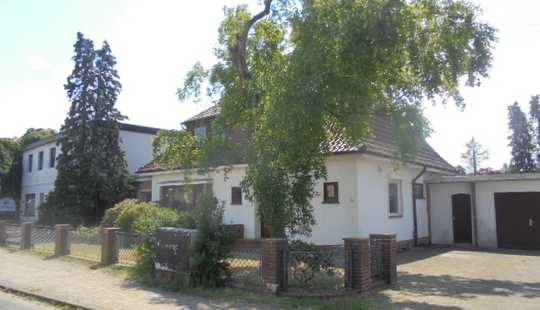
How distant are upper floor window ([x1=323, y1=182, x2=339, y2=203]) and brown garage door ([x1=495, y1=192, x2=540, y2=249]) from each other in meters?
7.25

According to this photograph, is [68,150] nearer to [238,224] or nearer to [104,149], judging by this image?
[104,149]

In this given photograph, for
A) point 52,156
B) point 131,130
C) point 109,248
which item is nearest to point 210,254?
point 109,248

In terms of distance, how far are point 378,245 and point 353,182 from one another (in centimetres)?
519

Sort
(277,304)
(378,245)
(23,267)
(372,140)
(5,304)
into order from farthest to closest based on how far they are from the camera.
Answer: (372,140) < (23,267) < (378,245) < (5,304) < (277,304)

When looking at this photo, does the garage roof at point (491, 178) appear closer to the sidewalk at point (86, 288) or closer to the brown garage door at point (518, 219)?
the brown garage door at point (518, 219)

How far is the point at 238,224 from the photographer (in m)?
18.3

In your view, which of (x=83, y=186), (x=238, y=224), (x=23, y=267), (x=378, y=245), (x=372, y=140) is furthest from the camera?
(x=83, y=186)

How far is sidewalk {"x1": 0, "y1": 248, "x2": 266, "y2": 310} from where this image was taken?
848cm

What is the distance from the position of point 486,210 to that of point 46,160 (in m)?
28.4

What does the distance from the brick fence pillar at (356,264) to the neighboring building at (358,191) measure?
4462 mm

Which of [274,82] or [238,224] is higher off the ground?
[274,82]

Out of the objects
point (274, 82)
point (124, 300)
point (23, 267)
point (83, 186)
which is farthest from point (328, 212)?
point (83, 186)

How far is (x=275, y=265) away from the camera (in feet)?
29.5

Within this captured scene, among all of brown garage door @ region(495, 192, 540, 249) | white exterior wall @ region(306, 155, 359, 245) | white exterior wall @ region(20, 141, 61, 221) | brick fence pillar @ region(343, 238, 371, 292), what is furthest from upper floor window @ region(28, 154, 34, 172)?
brick fence pillar @ region(343, 238, 371, 292)
